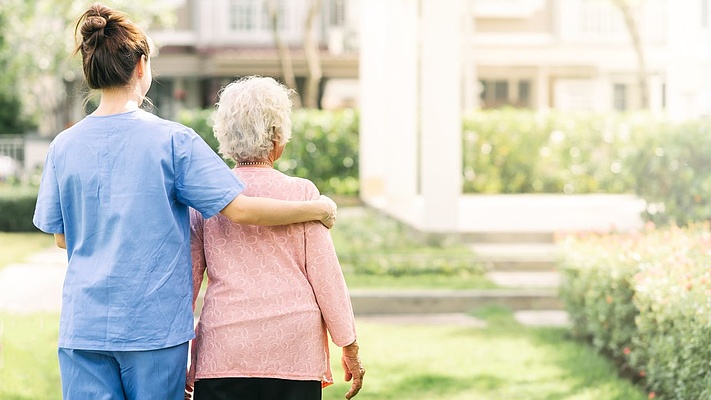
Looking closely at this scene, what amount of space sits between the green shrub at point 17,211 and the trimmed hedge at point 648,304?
9.32 metres

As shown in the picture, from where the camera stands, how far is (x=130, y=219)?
3.33 m

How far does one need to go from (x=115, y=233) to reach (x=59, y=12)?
19.9 metres

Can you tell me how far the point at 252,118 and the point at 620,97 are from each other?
112 feet

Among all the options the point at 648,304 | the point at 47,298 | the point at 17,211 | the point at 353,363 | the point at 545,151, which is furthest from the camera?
the point at 545,151

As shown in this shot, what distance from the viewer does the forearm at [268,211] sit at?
3422 millimetres

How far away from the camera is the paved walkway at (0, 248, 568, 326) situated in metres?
8.95

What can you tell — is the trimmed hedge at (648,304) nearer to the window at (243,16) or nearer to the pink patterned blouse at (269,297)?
the pink patterned blouse at (269,297)

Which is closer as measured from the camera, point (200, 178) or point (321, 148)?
point (200, 178)

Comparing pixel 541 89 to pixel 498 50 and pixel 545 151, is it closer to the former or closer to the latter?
pixel 498 50

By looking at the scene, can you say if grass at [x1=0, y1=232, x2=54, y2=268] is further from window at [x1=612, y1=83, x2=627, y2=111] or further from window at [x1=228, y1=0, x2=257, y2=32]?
window at [x1=612, y1=83, x2=627, y2=111]

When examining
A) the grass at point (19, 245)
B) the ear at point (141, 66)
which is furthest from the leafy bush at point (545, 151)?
the ear at point (141, 66)

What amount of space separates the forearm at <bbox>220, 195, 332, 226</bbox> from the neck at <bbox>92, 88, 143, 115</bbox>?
0.46m

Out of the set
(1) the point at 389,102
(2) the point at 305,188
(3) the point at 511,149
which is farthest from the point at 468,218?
(2) the point at 305,188

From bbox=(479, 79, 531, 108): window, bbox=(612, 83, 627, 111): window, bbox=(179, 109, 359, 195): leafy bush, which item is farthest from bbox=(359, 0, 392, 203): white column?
bbox=(612, 83, 627, 111): window
